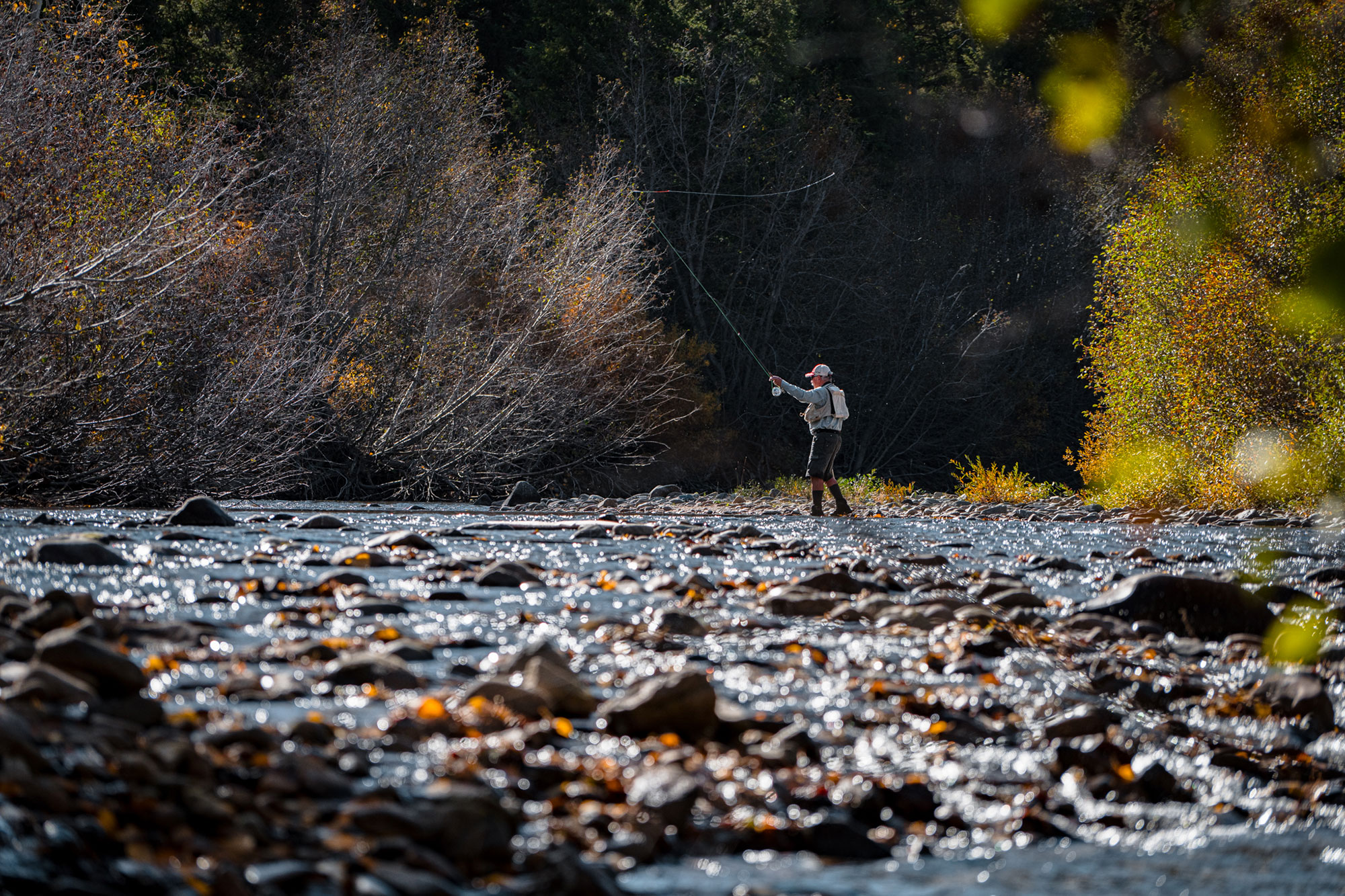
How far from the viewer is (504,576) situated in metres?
5.75

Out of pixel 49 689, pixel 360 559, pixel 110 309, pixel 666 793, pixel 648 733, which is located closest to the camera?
pixel 666 793

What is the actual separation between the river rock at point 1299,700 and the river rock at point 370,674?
8.62 feet

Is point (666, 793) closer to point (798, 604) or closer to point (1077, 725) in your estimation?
point (1077, 725)

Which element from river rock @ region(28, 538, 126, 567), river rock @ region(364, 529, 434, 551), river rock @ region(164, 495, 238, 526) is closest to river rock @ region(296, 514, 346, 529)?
river rock @ region(164, 495, 238, 526)

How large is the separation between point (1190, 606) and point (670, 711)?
9.92 ft

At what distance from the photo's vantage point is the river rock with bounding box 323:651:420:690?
11.2 feet

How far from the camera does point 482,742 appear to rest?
292 cm

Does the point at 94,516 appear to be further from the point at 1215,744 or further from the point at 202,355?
the point at 1215,744

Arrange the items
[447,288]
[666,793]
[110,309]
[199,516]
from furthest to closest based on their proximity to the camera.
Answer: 1. [447,288]
2. [110,309]
3. [199,516]
4. [666,793]

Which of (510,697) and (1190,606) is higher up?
(510,697)

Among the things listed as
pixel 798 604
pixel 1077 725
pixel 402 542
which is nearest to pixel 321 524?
pixel 402 542

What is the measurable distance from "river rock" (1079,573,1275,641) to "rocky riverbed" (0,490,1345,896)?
1 centimetres

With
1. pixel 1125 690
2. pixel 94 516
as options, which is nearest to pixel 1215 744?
pixel 1125 690

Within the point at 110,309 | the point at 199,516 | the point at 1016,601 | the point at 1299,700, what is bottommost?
the point at 199,516
